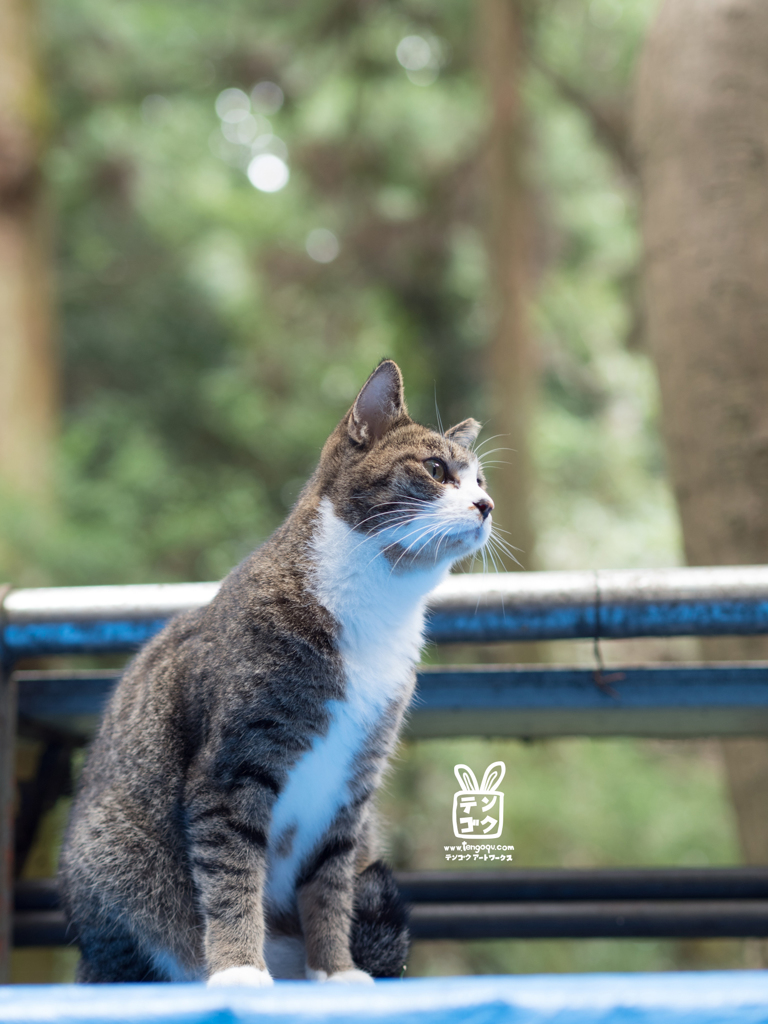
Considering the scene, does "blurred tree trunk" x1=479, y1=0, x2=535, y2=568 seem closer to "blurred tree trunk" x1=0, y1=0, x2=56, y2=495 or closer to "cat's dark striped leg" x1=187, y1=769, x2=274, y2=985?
"blurred tree trunk" x1=0, y1=0, x2=56, y2=495

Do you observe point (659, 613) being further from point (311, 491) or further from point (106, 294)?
point (106, 294)

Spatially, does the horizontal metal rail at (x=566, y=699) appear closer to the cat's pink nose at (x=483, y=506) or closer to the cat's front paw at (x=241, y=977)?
the cat's pink nose at (x=483, y=506)

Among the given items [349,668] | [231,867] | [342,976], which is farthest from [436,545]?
[342,976]

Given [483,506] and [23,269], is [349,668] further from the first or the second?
[23,269]

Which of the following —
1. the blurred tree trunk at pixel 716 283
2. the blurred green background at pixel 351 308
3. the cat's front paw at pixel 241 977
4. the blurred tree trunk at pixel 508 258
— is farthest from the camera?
the blurred green background at pixel 351 308

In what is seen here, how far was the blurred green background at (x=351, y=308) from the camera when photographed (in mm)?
5895

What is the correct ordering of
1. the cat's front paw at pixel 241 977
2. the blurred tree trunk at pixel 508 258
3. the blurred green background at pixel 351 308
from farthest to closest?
the blurred green background at pixel 351 308
the blurred tree trunk at pixel 508 258
the cat's front paw at pixel 241 977

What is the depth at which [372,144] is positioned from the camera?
24.9ft

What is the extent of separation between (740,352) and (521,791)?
337cm

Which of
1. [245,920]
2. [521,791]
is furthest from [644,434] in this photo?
[245,920]

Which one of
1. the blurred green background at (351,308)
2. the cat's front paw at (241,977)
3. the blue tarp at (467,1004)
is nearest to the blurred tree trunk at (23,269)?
the blurred green background at (351,308)

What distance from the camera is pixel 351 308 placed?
330 inches

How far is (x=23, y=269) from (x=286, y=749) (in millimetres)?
6915

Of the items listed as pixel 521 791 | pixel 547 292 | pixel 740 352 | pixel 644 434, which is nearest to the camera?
pixel 740 352
